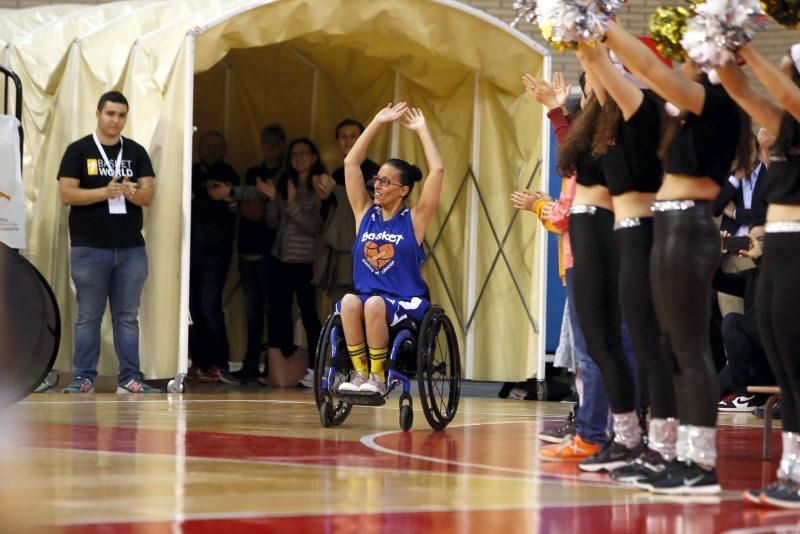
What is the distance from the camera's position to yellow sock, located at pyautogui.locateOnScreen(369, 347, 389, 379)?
5.69 m

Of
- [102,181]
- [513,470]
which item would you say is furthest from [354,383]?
[102,181]

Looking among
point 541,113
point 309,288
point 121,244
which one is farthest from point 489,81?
point 121,244

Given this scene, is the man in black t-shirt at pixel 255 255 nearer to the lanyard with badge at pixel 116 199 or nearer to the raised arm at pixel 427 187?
the lanyard with badge at pixel 116 199

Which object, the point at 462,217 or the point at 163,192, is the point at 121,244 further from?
the point at 462,217

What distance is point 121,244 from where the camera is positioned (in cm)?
780

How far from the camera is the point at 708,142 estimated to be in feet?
12.3

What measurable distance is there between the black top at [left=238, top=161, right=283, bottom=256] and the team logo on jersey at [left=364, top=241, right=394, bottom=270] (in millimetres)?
3443

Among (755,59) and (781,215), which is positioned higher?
(755,59)

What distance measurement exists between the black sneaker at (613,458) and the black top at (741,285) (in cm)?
329

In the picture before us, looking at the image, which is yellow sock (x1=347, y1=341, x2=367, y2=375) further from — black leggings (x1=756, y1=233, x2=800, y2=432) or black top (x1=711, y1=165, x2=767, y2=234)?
black top (x1=711, y1=165, x2=767, y2=234)

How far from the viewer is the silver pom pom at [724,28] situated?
11.4 feet

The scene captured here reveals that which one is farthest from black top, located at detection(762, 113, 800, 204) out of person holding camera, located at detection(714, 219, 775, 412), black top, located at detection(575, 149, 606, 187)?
person holding camera, located at detection(714, 219, 775, 412)

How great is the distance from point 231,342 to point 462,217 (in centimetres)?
217

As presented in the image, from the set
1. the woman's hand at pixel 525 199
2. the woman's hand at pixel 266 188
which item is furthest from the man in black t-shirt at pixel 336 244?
the woman's hand at pixel 525 199
